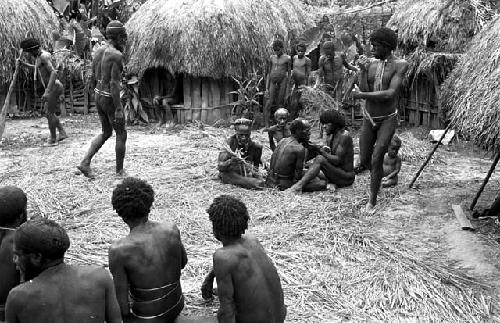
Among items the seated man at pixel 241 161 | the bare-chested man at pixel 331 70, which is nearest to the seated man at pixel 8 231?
the seated man at pixel 241 161

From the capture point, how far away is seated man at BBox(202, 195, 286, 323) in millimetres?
3088

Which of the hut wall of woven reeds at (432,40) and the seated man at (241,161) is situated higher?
the hut wall of woven reeds at (432,40)

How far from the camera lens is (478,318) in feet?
13.1

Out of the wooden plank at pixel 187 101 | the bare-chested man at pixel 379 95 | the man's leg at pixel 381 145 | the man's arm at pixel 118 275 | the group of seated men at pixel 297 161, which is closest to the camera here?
the man's arm at pixel 118 275

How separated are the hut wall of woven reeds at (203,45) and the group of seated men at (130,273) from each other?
27.7 ft

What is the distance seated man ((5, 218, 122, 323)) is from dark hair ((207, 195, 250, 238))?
0.75 m

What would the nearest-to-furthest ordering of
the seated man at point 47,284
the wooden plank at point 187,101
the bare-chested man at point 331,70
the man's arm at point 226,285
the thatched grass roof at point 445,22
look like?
the seated man at point 47,284 < the man's arm at point 226,285 < the thatched grass roof at point 445,22 < the bare-chested man at point 331,70 < the wooden plank at point 187,101

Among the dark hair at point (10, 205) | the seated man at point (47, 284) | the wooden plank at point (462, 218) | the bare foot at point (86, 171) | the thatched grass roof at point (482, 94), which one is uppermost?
the thatched grass roof at point (482, 94)

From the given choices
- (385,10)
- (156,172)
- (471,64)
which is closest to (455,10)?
(385,10)

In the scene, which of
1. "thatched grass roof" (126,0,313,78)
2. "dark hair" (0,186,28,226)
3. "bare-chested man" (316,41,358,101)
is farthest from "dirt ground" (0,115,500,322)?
"bare-chested man" (316,41,358,101)

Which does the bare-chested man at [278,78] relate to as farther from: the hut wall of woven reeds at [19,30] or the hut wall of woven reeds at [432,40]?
the hut wall of woven reeds at [19,30]

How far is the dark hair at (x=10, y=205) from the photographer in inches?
124

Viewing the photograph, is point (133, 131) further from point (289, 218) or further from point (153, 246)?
point (153, 246)

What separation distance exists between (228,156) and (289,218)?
58.5 inches
